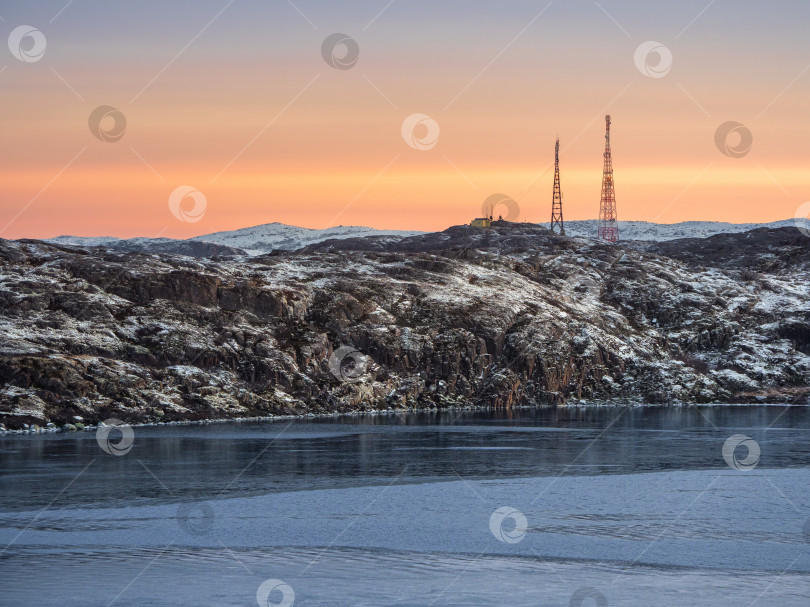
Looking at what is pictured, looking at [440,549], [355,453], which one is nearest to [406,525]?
[440,549]

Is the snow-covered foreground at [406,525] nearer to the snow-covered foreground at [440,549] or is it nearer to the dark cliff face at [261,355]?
the snow-covered foreground at [440,549]

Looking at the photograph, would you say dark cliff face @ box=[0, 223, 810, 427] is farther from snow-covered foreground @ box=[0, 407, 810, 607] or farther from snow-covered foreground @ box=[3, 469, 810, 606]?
snow-covered foreground @ box=[3, 469, 810, 606]

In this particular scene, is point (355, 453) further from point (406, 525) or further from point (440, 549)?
point (440, 549)

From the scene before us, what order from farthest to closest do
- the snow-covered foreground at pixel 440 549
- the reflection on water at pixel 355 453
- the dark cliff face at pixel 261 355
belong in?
the dark cliff face at pixel 261 355 → the reflection on water at pixel 355 453 → the snow-covered foreground at pixel 440 549

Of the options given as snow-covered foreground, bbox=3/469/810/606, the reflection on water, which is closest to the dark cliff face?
the reflection on water

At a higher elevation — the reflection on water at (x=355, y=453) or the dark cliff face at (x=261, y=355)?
the dark cliff face at (x=261, y=355)

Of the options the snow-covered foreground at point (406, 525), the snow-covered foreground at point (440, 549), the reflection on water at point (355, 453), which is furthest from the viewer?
the reflection on water at point (355, 453)

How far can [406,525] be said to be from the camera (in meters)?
58.6

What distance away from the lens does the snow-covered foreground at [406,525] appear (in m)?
43.2

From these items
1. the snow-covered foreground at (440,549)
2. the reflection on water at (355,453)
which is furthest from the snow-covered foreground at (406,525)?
the reflection on water at (355,453)

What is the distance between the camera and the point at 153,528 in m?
56.7

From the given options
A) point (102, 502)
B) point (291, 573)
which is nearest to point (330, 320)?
point (102, 502)

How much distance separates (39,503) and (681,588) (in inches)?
1724

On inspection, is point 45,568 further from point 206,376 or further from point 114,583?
point 206,376
